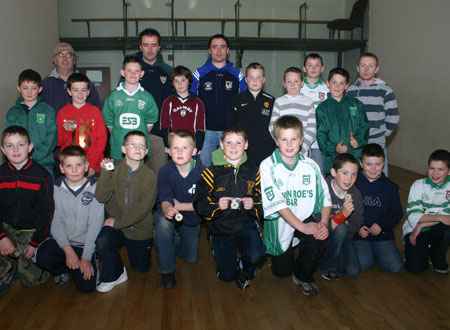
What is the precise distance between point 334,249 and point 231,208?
0.91 metres

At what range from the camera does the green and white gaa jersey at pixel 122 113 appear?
11.8 feet

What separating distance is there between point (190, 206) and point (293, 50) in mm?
7015

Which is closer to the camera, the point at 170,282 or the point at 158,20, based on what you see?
the point at 170,282

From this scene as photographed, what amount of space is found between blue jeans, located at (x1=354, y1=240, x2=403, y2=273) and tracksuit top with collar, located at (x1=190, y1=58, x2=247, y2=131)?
77.6 inches

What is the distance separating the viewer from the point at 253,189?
8.96 ft

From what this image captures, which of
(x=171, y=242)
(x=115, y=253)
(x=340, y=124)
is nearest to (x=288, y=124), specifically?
(x=340, y=124)

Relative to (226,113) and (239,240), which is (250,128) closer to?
(226,113)

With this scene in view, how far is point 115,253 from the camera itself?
272 cm

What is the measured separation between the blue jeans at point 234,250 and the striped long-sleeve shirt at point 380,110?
6.31 ft

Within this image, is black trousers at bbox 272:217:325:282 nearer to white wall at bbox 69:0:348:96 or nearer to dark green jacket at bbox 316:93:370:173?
dark green jacket at bbox 316:93:370:173

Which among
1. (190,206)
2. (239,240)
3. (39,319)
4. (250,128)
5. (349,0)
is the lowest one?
(39,319)

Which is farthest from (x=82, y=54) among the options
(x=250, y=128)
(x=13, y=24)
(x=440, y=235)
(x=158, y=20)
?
(x=440, y=235)

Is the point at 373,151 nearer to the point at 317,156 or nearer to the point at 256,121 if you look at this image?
the point at 317,156

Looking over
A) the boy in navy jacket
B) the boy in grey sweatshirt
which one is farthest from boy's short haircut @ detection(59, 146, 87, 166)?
the boy in navy jacket
